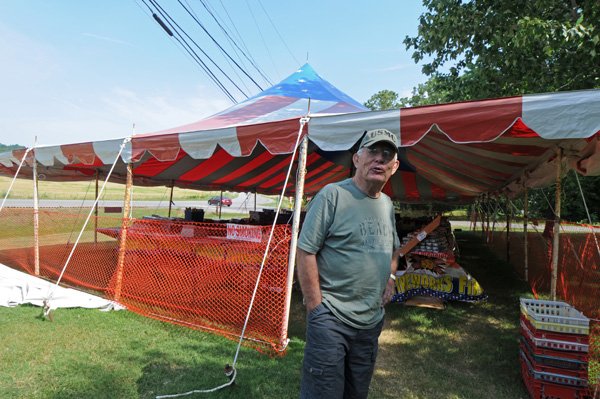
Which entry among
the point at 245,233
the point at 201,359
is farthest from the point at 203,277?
the point at 201,359

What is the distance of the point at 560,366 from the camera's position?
9.09 ft

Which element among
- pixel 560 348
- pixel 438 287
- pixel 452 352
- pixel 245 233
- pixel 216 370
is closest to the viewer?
pixel 560 348

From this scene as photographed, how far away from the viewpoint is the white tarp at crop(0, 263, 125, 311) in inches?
194

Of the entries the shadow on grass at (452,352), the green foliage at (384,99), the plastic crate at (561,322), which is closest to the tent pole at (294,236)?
the shadow on grass at (452,352)

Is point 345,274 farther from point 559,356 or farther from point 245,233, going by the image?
point 245,233

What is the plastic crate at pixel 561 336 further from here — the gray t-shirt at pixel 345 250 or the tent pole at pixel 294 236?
the tent pole at pixel 294 236

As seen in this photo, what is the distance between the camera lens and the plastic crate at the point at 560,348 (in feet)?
8.95

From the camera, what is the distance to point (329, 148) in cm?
368

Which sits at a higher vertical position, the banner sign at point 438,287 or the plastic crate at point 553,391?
the banner sign at point 438,287

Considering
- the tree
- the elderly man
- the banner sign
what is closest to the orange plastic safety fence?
the elderly man

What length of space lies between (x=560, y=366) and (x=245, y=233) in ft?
10.9

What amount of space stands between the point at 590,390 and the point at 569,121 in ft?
6.91

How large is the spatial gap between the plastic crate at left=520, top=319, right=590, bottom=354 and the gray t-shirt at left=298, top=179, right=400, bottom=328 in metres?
1.81

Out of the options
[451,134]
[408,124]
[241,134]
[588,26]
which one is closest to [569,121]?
[451,134]
